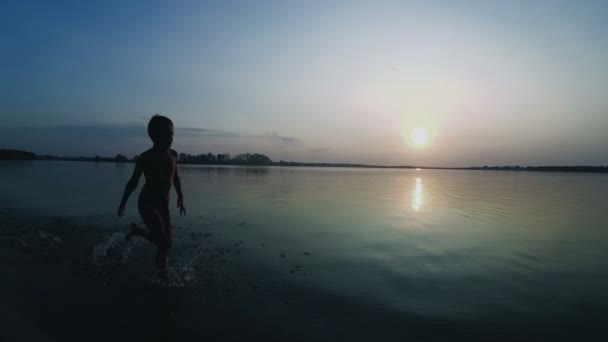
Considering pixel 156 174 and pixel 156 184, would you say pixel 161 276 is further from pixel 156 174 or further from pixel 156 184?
pixel 156 174

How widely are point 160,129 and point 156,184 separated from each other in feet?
3.35

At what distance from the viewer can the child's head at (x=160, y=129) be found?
5781mm

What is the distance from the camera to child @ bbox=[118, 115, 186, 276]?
5.81 m

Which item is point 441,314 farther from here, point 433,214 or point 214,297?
point 433,214

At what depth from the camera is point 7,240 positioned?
834cm

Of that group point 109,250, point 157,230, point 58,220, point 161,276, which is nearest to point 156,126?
point 157,230

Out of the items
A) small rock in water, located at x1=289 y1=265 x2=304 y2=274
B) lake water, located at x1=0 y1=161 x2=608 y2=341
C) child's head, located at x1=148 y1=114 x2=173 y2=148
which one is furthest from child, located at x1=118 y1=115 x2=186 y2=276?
small rock in water, located at x1=289 y1=265 x2=304 y2=274

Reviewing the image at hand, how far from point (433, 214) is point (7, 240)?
51.4 ft

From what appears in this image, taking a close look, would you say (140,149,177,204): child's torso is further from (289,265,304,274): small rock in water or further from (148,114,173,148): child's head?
(289,265,304,274): small rock in water

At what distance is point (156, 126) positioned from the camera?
579cm

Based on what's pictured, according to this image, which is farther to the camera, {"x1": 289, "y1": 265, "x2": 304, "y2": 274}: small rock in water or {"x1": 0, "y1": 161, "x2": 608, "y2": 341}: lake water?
{"x1": 289, "y1": 265, "x2": 304, "y2": 274}: small rock in water

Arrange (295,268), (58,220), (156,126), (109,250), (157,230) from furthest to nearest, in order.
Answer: (58,220), (109,250), (295,268), (157,230), (156,126)

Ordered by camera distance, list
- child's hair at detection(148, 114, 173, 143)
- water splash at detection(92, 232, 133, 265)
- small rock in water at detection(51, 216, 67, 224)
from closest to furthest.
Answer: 1. child's hair at detection(148, 114, 173, 143)
2. water splash at detection(92, 232, 133, 265)
3. small rock in water at detection(51, 216, 67, 224)

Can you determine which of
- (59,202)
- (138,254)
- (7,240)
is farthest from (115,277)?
(59,202)
